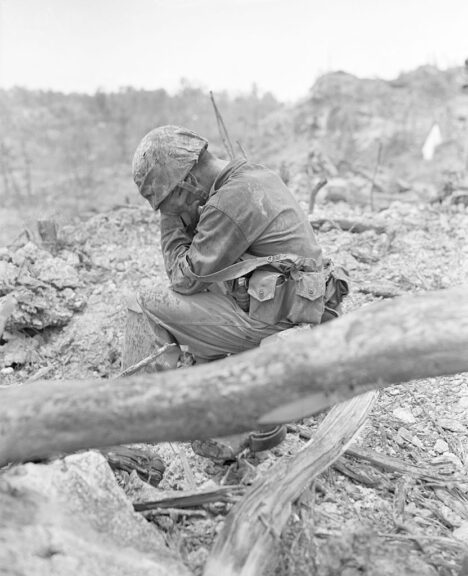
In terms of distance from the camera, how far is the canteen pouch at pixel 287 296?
9.28 feet

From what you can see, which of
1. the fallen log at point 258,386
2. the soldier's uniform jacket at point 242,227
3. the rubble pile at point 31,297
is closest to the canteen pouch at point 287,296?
the soldier's uniform jacket at point 242,227

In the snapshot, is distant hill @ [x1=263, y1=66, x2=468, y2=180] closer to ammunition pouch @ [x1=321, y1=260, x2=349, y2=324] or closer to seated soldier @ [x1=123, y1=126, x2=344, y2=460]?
ammunition pouch @ [x1=321, y1=260, x2=349, y2=324]

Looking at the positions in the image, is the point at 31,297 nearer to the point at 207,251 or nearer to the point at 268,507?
the point at 207,251

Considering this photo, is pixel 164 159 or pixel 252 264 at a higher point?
pixel 164 159

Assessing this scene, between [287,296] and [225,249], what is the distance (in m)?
0.43

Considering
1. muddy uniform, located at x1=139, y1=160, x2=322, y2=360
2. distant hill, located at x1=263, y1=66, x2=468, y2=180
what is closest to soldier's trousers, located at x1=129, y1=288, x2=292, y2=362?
muddy uniform, located at x1=139, y1=160, x2=322, y2=360

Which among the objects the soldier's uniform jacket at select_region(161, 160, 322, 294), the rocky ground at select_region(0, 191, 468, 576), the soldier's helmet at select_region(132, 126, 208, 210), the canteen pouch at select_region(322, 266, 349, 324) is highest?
the soldier's helmet at select_region(132, 126, 208, 210)

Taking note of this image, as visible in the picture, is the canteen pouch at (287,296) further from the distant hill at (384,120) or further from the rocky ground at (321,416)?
the distant hill at (384,120)

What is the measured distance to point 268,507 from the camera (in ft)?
6.31

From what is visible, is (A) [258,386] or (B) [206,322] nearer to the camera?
(A) [258,386]

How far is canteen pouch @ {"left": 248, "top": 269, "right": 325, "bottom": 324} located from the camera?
9.28 feet

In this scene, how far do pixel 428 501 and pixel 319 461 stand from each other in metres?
0.51

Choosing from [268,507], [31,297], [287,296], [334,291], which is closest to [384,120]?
[31,297]

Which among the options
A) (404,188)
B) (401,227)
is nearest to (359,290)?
(401,227)
